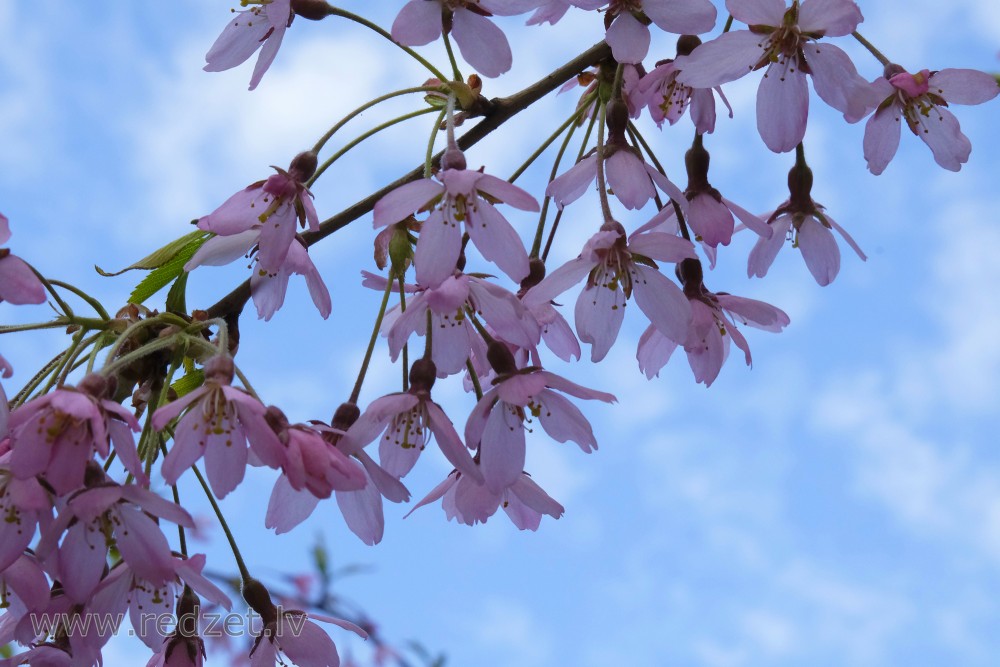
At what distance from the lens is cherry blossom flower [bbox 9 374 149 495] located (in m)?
1.82

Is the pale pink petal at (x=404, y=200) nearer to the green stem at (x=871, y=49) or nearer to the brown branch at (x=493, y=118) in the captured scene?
the brown branch at (x=493, y=118)

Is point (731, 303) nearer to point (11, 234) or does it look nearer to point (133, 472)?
point (133, 472)

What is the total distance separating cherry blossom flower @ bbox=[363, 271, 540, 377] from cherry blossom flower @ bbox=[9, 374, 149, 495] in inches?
23.4

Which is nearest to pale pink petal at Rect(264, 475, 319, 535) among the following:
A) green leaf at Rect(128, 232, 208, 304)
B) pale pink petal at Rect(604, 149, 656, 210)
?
green leaf at Rect(128, 232, 208, 304)

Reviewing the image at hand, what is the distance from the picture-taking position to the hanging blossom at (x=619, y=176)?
226 cm

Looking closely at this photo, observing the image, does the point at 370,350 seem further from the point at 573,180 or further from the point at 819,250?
the point at 819,250

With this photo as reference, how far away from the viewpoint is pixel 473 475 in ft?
6.81

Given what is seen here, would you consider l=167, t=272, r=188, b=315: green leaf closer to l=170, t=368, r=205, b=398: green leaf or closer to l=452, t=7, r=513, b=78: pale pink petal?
l=170, t=368, r=205, b=398: green leaf

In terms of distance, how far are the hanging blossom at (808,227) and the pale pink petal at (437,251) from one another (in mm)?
1086

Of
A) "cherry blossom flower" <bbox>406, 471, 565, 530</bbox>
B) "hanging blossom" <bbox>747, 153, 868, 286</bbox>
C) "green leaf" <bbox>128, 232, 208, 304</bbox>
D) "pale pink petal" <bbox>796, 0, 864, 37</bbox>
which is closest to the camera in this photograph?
"pale pink petal" <bbox>796, 0, 864, 37</bbox>

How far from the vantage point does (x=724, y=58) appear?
7.19 feet

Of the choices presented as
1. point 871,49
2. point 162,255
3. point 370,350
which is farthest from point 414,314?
point 871,49

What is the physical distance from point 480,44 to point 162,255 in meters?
0.89

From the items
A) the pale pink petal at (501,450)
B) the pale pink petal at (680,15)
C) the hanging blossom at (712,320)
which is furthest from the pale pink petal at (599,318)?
the pale pink petal at (680,15)
